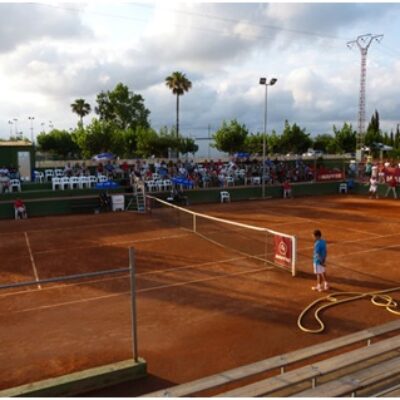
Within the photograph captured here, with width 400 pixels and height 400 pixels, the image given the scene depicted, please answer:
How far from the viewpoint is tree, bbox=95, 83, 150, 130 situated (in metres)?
78.1

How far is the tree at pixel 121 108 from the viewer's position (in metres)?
78.1

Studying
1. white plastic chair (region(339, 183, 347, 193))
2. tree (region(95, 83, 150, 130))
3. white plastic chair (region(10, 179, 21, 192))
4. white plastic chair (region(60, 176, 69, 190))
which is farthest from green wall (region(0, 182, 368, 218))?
tree (region(95, 83, 150, 130))

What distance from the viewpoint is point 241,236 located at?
18969mm

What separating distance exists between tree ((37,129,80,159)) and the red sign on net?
48.8m

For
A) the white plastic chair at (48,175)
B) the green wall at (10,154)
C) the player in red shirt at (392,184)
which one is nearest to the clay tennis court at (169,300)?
the player in red shirt at (392,184)

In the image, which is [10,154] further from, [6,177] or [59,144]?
[59,144]

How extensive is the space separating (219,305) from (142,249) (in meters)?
6.52

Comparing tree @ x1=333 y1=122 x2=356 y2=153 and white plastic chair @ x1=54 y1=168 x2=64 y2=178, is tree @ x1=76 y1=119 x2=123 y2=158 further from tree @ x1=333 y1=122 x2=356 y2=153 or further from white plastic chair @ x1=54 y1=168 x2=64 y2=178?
tree @ x1=333 y1=122 x2=356 y2=153

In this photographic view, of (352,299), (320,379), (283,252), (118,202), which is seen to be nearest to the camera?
(320,379)

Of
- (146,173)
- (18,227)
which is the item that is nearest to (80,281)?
(18,227)

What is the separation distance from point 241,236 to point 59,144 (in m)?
45.5

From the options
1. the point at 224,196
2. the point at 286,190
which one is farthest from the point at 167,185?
the point at 286,190

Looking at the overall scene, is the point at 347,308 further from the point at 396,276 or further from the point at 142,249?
the point at 142,249

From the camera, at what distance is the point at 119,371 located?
729cm
